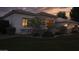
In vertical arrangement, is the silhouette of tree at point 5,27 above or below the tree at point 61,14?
below

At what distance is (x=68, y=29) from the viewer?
127 inches

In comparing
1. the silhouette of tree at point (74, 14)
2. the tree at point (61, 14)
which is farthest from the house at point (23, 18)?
the silhouette of tree at point (74, 14)

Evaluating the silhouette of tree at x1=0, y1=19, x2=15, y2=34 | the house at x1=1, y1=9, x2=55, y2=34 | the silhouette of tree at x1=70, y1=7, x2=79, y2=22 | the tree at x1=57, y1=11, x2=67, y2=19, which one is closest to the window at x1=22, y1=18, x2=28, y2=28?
the house at x1=1, y1=9, x2=55, y2=34

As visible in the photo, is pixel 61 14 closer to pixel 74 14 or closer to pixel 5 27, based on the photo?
pixel 74 14

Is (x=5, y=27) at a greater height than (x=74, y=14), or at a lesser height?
lesser

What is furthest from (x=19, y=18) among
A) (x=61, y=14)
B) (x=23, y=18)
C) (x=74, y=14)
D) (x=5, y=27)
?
(x=74, y=14)

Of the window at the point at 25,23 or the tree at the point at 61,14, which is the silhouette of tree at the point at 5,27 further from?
the tree at the point at 61,14

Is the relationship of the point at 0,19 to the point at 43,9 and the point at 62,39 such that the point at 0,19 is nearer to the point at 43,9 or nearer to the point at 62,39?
the point at 43,9

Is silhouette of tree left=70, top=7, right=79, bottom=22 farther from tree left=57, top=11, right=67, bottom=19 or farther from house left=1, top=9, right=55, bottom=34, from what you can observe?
house left=1, top=9, right=55, bottom=34

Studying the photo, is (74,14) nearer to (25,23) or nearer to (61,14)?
(61,14)
